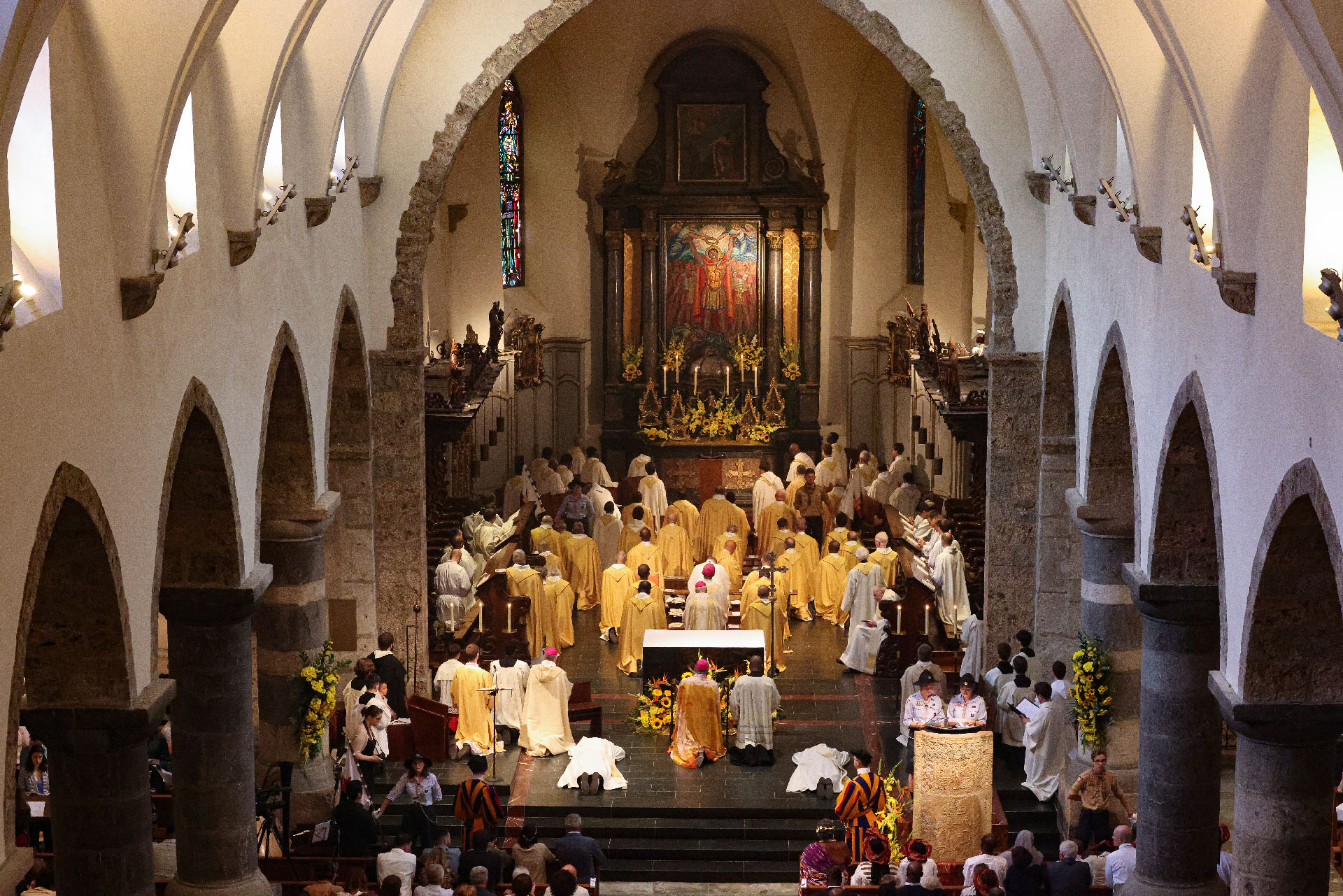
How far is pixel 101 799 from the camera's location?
10.8 m

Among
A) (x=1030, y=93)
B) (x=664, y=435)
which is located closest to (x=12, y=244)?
(x=1030, y=93)

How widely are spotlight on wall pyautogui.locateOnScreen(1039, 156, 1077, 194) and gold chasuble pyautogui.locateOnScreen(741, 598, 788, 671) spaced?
5581mm

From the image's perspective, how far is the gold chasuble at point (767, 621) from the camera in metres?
20.0

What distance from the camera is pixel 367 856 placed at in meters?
14.5

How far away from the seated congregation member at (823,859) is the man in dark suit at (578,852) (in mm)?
1608

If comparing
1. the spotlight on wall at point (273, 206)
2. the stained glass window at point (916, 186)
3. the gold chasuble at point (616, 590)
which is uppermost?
the stained glass window at point (916, 186)

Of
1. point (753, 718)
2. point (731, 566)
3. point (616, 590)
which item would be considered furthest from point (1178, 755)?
point (731, 566)

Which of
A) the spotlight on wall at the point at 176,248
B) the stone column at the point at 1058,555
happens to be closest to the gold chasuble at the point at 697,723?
the stone column at the point at 1058,555

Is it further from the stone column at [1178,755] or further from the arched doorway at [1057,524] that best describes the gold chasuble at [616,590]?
the stone column at [1178,755]

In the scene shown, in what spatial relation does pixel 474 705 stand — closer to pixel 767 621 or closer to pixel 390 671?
pixel 390 671

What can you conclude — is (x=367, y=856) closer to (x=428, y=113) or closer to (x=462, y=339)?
(x=428, y=113)

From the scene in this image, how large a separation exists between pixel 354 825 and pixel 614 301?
16.3m

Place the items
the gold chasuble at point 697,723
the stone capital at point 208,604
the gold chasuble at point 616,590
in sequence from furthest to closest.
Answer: the gold chasuble at point 616,590, the gold chasuble at point 697,723, the stone capital at point 208,604

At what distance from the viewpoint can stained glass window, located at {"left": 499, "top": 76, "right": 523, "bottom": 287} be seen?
2894 centimetres
